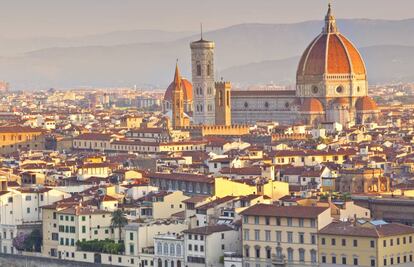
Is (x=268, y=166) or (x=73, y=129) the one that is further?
(x=73, y=129)

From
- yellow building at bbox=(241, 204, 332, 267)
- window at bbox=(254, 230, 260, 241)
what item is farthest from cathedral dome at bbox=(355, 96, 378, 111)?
window at bbox=(254, 230, 260, 241)

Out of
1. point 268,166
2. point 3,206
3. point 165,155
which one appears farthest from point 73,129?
point 3,206

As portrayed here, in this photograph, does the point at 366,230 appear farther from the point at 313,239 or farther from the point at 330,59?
the point at 330,59

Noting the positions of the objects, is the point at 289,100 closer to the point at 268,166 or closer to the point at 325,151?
the point at 325,151

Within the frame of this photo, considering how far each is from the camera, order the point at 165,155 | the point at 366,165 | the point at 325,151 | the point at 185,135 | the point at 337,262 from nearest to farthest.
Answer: the point at 337,262 < the point at 366,165 < the point at 325,151 < the point at 165,155 < the point at 185,135

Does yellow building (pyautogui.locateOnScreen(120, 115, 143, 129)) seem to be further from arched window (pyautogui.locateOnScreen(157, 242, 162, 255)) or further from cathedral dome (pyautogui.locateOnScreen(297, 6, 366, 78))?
arched window (pyautogui.locateOnScreen(157, 242, 162, 255))

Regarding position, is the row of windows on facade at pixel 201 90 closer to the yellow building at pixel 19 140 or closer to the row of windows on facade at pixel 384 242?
the yellow building at pixel 19 140
